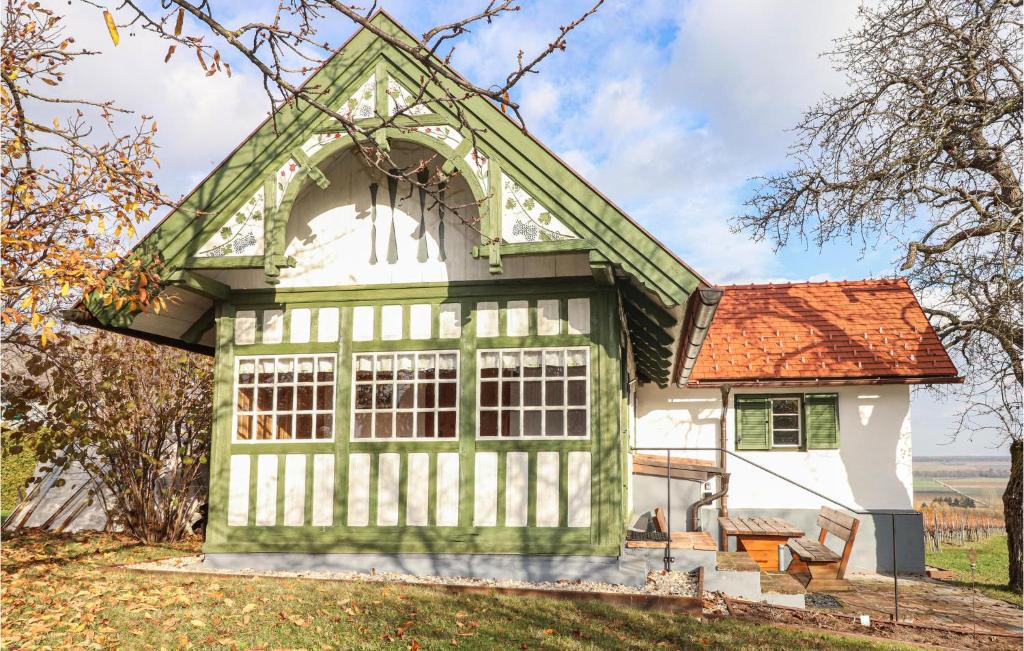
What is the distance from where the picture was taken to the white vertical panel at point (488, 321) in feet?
32.1

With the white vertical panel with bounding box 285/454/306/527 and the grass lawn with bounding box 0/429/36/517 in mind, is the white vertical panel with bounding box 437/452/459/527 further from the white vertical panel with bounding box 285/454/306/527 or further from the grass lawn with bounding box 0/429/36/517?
the grass lawn with bounding box 0/429/36/517

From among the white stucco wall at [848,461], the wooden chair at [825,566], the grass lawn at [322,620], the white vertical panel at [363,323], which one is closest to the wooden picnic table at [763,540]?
the wooden chair at [825,566]

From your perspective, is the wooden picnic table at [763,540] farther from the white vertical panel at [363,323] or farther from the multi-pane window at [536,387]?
the white vertical panel at [363,323]

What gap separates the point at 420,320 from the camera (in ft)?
32.6

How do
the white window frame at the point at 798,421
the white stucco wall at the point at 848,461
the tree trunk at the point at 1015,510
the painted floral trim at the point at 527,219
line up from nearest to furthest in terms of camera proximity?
the painted floral trim at the point at 527,219 < the tree trunk at the point at 1015,510 < the white stucco wall at the point at 848,461 < the white window frame at the point at 798,421

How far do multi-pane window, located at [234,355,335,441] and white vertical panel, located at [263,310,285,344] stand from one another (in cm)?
21

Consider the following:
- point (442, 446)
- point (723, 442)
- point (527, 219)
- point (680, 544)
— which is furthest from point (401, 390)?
point (723, 442)

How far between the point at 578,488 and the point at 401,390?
8.20 feet

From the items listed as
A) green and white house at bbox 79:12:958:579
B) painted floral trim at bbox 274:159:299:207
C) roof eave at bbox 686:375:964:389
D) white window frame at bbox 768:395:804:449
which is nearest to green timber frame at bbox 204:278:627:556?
green and white house at bbox 79:12:958:579

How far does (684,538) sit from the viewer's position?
1012cm

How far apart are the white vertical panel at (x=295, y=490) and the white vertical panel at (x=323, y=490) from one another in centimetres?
14

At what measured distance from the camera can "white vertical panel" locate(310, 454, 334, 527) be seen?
9.79 metres

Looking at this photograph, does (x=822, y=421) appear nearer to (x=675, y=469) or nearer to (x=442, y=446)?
(x=675, y=469)

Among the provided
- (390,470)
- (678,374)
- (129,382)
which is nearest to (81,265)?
(390,470)
